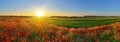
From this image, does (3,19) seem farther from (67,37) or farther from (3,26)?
(67,37)

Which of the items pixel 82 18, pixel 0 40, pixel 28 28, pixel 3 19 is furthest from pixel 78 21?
pixel 0 40

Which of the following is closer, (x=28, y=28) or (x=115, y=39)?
(x=115, y=39)

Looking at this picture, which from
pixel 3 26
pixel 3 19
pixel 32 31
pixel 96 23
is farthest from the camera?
pixel 96 23

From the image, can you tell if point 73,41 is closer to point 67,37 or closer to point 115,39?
point 67,37

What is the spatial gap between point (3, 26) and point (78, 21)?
22.0ft

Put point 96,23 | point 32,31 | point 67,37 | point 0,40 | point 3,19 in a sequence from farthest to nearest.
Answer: point 96,23
point 3,19
point 32,31
point 67,37
point 0,40

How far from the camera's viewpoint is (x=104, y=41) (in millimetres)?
10180

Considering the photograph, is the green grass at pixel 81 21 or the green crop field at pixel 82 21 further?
the green crop field at pixel 82 21

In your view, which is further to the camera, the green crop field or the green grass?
the green crop field

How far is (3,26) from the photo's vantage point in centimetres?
1207

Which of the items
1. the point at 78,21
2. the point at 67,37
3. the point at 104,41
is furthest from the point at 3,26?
the point at 78,21

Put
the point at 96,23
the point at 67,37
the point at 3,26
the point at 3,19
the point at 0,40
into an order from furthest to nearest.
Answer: the point at 96,23 → the point at 3,19 → the point at 3,26 → the point at 67,37 → the point at 0,40

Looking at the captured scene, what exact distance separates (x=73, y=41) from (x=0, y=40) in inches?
105

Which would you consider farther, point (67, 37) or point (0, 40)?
point (67, 37)
